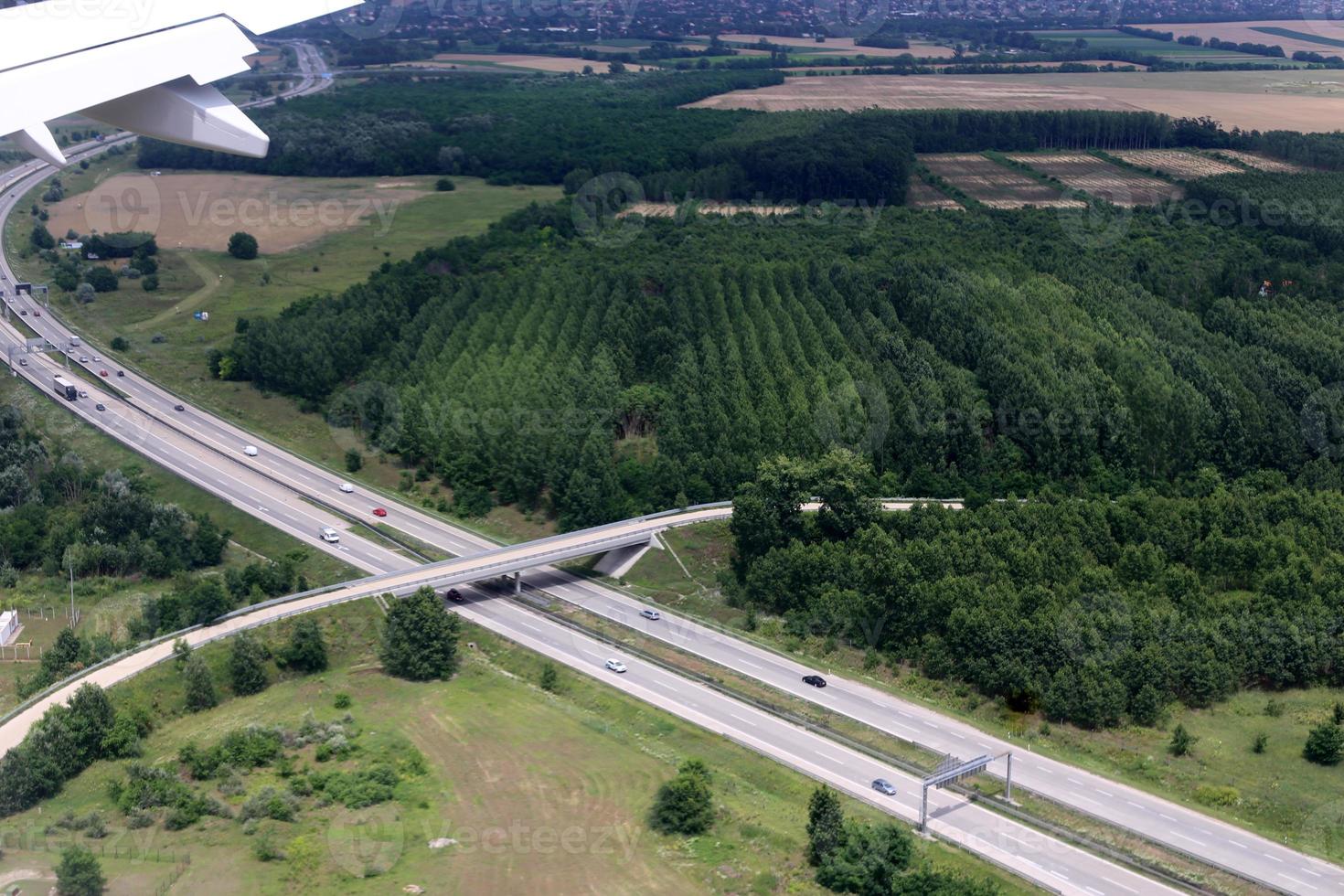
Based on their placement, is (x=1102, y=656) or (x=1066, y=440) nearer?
(x=1102, y=656)

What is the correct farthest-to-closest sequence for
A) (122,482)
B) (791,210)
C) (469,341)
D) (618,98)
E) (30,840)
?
1. (618,98)
2. (791,210)
3. (469,341)
4. (122,482)
5. (30,840)

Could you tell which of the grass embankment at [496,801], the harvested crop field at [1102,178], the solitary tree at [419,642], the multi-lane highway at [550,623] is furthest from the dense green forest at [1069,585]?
the harvested crop field at [1102,178]

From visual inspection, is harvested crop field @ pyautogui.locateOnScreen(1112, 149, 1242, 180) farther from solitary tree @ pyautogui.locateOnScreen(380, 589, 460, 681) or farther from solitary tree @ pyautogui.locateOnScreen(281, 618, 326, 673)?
solitary tree @ pyautogui.locateOnScreen(281, 618, 326, 673)

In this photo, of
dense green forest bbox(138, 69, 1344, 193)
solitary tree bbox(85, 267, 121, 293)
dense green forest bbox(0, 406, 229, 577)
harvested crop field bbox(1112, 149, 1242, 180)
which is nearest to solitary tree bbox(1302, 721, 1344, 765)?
dense green forest bbox(0, 406, 229, 577)

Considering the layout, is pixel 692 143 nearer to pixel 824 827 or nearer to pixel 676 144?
pixel 676 144

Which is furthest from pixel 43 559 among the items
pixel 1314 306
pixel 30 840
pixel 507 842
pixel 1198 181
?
pixel 1198 181

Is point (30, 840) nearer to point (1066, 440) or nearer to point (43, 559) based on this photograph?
point (43, 559)

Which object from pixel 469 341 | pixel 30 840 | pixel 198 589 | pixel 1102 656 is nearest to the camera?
pixel 30 840
